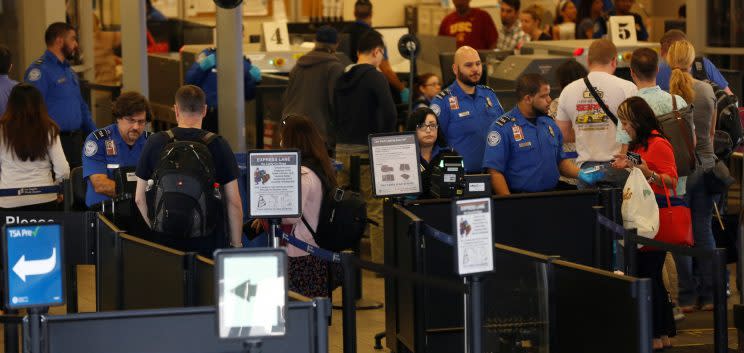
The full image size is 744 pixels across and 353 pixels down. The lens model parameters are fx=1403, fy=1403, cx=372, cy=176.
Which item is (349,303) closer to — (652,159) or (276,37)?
(652,159)

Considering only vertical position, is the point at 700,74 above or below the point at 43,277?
above

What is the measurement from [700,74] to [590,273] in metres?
4.46

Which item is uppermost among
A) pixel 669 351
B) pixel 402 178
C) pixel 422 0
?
pixel 422 0

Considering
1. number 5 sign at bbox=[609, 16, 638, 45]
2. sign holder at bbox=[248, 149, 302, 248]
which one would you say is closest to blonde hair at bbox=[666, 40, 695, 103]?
sign holder at bbox=[248, 149, 302, 248]

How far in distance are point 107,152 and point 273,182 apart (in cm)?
154

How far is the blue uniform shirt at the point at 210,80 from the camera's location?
1067cm

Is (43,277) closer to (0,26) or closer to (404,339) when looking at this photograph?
(404,339)

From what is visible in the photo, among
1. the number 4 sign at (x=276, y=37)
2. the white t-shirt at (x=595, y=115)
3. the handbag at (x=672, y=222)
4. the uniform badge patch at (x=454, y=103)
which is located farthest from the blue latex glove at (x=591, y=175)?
the number 4 sign at (x=276, y=37)

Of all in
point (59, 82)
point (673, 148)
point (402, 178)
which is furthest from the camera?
point (59, 82)

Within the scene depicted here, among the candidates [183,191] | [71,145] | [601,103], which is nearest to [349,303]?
[183,191]

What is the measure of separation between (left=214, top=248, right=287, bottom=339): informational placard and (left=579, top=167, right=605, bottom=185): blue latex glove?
3.87m

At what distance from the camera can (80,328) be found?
167 inches

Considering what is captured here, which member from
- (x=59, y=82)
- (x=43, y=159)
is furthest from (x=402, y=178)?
(x=59, y=82)

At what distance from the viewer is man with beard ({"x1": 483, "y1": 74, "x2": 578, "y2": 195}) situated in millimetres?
7344
